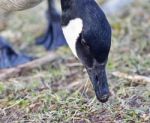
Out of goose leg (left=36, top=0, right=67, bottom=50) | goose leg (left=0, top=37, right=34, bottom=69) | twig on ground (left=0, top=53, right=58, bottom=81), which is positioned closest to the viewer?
twig on ground (left=0, top=53, right=58, bottom=81)

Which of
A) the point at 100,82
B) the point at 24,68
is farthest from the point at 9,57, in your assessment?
the point at 100,82

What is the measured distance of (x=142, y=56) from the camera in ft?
13.3

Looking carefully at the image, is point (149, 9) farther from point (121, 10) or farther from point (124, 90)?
point (124, 90)

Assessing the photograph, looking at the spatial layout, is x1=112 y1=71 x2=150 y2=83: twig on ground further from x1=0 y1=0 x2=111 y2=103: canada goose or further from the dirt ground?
x1=0 y1=0 x2=111 y2=103: canada goose

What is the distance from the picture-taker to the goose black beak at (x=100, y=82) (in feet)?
9.72

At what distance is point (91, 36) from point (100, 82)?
0.30 meters

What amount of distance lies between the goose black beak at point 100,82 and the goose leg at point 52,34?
1.55 meters

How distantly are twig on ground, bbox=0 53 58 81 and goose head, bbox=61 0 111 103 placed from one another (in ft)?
2.60

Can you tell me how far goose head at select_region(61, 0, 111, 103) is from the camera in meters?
2.91

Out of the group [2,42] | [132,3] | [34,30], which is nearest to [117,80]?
[2,42]

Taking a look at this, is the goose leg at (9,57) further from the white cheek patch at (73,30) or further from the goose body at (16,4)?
the white cheek patch at (73,30)

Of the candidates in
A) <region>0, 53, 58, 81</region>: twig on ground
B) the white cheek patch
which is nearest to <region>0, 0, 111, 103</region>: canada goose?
the white cheek patch

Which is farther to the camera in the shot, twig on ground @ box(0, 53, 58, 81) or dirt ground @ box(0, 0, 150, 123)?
twig on ground @ box(0, 53, 58, 81)

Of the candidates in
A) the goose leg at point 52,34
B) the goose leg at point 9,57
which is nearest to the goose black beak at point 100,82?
the goose leg at point 9,57
